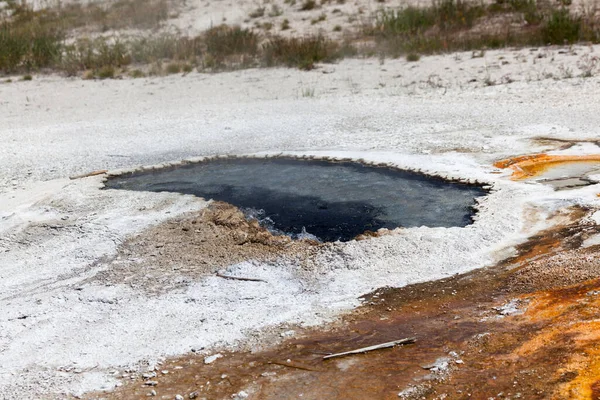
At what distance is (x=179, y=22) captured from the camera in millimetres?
14695

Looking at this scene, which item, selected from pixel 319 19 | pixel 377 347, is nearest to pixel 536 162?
pixel 377 347

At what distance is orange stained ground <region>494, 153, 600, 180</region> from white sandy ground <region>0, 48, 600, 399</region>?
0.55ft

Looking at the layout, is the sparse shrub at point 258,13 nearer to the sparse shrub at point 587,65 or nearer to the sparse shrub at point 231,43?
the sparse shrub at point 231,43

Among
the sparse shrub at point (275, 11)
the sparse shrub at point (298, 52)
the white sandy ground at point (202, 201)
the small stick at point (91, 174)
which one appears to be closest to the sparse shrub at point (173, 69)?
the white sandy ground at point (202, 201)

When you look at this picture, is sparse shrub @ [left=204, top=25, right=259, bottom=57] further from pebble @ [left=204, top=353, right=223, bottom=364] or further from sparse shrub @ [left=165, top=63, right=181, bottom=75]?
pebble @ [left=204, top=353, right=223, bottom=364]

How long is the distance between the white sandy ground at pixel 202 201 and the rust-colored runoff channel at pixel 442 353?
209mm

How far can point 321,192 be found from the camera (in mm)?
5691

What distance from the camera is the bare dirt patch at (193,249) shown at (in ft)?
14.1

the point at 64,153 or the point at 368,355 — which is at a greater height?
the point at 64,153

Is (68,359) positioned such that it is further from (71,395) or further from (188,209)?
(188,209)

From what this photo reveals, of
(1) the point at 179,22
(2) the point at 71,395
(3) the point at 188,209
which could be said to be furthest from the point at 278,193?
(1) the point at 179,22

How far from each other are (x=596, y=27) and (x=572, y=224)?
24.1ft

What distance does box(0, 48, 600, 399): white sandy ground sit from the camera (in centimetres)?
369

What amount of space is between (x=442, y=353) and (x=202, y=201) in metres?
2.68
